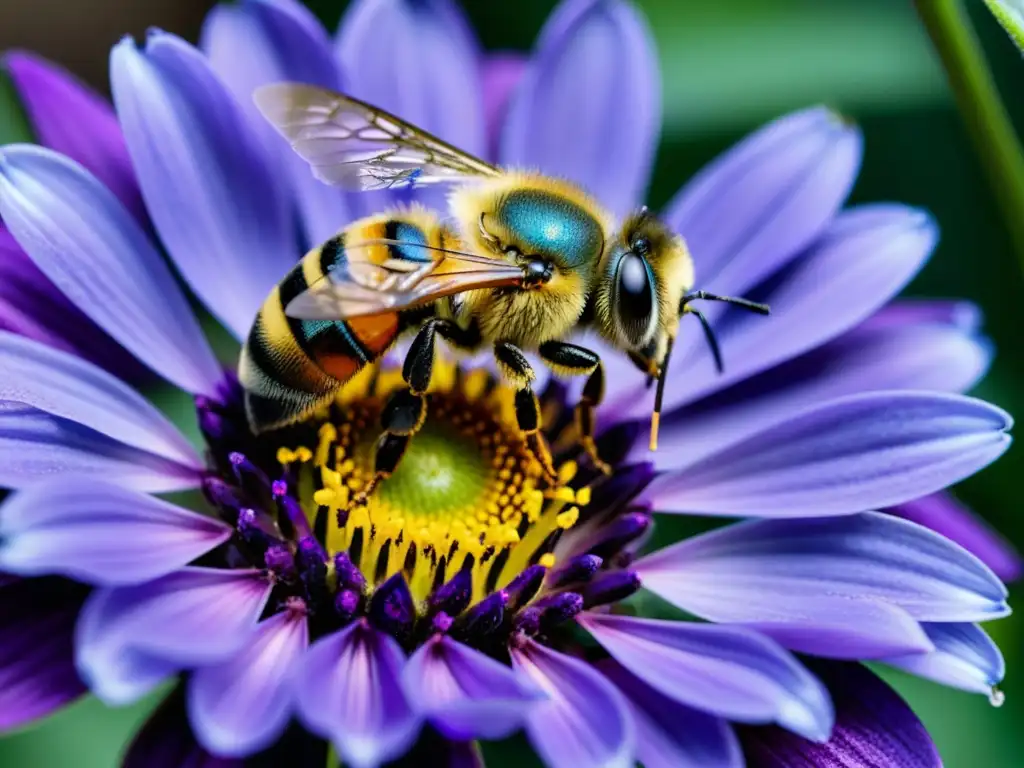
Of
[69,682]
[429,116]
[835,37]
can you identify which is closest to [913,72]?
[835,37]

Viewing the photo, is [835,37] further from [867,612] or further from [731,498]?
[867,612]

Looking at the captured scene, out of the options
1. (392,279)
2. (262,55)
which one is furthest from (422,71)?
(392,279)

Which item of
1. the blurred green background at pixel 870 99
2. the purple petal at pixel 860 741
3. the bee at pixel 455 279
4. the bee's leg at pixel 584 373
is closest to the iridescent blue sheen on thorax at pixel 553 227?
the bee at pixel 455 279

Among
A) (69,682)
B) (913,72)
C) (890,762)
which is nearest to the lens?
(69,682)

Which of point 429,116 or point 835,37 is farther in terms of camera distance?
point 835,37

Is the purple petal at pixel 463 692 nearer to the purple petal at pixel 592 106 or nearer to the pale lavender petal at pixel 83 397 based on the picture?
the pale lavender petal at pixel 83 397

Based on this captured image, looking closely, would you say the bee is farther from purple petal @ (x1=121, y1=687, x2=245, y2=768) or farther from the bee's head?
purple petal @ (x1=121, y1=687, x2=245, y2=768)

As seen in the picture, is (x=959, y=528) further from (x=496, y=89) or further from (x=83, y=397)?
(x=83, y=397)
